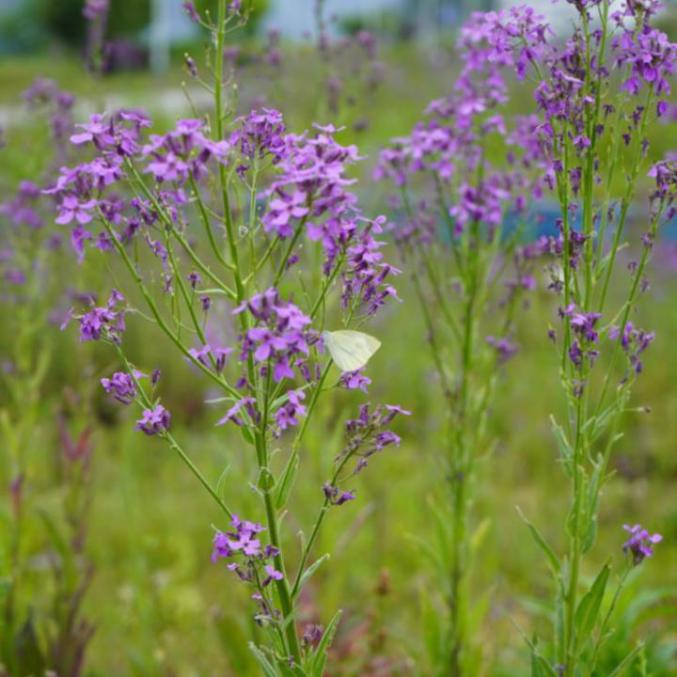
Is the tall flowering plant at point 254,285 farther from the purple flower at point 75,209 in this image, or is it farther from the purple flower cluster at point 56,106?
the purple flower cluster at point 56,106

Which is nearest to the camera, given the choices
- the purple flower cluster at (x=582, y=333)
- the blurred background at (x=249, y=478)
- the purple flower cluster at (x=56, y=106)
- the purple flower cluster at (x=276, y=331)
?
the purple flower cluster at (x=276, y=331)

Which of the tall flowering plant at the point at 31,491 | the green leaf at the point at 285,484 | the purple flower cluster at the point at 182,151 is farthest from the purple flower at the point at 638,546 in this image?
the tall flowering plant at the point at 31,491

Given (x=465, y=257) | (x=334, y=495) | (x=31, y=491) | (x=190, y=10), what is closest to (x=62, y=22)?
(x=31, y=491)

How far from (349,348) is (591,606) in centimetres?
94

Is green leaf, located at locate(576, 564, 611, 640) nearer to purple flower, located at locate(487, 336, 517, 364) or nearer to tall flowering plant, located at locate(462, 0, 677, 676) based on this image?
tall flowering plant, located at locate(462, 0, 677, 676)

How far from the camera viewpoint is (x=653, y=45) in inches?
88.7

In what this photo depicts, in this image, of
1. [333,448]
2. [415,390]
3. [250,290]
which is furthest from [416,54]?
[250,290]

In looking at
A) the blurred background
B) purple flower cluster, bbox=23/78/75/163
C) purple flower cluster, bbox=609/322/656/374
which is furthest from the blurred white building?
purple flower cluster, bbox=609/322/656/374

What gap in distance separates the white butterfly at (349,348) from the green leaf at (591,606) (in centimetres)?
82

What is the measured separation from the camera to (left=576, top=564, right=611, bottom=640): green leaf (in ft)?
7.55

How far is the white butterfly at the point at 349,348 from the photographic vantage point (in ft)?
6.23

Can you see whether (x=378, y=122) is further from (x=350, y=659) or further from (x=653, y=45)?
(x=653, y=45)

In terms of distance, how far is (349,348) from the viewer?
1937 millimetres

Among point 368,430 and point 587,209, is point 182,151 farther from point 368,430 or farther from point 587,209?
point 587,209
